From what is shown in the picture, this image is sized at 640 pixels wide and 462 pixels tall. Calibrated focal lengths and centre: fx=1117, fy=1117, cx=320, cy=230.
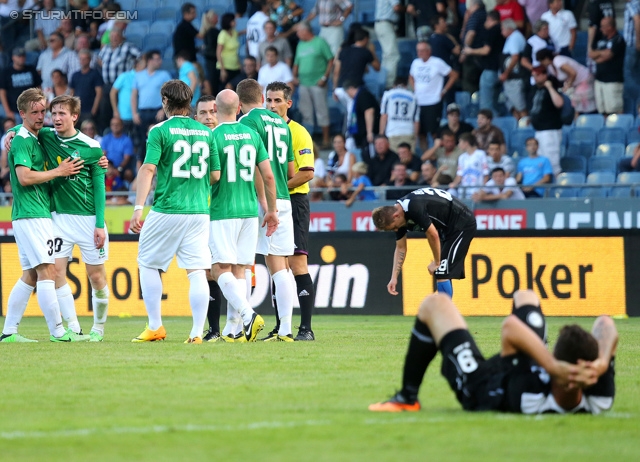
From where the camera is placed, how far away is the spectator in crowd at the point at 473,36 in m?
19.4

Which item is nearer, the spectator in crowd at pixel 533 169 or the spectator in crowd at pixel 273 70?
the spectator in crowd at pixel 533 169

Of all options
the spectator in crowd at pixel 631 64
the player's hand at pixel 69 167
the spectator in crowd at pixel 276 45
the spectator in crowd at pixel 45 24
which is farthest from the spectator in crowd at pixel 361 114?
the player's hand at pixel 69 167

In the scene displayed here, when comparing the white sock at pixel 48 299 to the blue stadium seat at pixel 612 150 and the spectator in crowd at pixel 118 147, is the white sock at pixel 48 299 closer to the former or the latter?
the spectator in crowd at pixel 118 147

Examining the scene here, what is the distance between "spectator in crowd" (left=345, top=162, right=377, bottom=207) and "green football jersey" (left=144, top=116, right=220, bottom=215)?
23.0ft

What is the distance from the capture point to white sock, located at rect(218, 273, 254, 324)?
1043 centimetres

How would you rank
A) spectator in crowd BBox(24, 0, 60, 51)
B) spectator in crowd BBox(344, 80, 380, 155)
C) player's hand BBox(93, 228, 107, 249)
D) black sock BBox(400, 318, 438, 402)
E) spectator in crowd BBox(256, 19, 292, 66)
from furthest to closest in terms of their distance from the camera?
spectator in crowd BBox(24, 0, 60, 51)
spectator in crowd BBox(256, 19, 292, 66)
spectator in crowd BBox(344, 80, 380, 155)
player's hand BBox(93, 228, 107, 249)
black sock BBox(400, 318, 438, 402)

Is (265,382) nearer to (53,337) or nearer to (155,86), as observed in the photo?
(53,337)

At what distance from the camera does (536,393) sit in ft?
19.0

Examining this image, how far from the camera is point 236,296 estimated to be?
10438mm

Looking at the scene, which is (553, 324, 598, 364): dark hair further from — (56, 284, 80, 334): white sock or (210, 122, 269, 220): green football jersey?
(56, 284, 80, 334): white sock

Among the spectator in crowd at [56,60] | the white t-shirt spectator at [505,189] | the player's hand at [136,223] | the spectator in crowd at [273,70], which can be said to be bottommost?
the white t-shirt spectator at [505,189]

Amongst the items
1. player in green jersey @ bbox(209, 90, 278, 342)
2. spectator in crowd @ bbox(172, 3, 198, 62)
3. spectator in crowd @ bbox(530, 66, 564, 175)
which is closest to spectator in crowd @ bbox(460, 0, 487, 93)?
spectator in crowd @ bbox(530, 66, 564, 175)

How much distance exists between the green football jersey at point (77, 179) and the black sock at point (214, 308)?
4.30ft

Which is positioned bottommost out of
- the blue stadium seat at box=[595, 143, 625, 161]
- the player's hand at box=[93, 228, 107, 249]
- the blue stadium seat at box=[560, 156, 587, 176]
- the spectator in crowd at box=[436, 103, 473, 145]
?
the player's hand at box=[93, 228, 107, 249]
